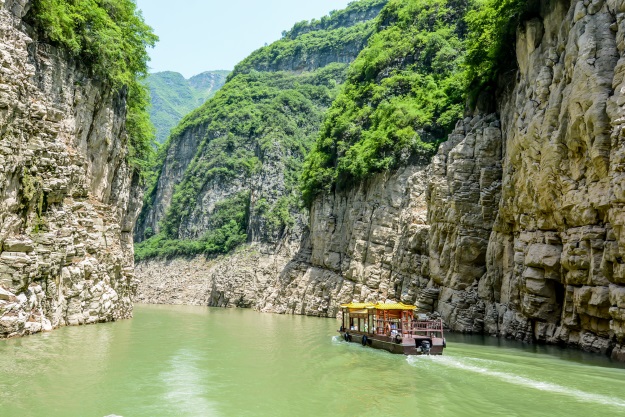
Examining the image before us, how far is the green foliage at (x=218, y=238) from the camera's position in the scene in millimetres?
87562

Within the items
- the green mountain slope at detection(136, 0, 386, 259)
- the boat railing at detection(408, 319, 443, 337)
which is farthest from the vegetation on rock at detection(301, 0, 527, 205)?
the green mountain slope at detection(136, 0, 386, 259)

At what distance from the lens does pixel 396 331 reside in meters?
25.8

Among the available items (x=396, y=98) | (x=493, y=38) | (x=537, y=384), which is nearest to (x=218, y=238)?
(x=396, y=98)

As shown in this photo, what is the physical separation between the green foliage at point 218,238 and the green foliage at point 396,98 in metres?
25.5

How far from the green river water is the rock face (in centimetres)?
284

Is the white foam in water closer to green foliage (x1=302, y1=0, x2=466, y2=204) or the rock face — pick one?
the rock face

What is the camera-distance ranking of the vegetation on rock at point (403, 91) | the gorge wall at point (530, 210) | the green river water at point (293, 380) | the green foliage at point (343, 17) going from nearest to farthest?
the green river water at point (293, 380)
the gorge wall at point (530, 210)
the vegetation on rock at point (403, 91)
the green foliage at point (343, 17)

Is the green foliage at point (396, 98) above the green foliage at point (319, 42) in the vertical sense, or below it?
below

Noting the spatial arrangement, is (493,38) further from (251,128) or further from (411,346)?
(251,128)

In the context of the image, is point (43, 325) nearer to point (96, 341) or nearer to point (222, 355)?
point (96, 341)

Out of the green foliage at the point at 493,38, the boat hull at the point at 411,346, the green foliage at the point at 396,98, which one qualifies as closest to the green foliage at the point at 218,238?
the green foliage at the point at 396,98

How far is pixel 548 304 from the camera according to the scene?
25797 millimetres

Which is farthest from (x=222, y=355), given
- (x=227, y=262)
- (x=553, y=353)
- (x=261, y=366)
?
(x=227, y=262)

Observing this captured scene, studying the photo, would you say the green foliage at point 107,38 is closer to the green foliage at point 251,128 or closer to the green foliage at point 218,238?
the green foliage at point 218,238
